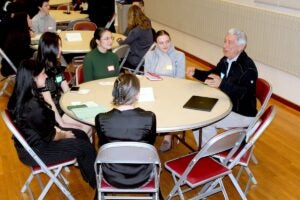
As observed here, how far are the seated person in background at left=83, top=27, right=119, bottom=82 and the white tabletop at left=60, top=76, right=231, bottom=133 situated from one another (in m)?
0.25

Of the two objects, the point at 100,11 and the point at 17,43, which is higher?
the point at 17,43

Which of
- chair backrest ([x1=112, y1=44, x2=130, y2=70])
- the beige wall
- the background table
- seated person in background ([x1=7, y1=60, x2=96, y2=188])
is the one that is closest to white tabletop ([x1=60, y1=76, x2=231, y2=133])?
seated person in background ([x1=7, y1=60, x2=96, y2=188])

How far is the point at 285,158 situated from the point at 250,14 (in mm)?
2541

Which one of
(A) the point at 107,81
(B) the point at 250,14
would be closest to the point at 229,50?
(A) the point at 107,81

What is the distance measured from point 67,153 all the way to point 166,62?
1.65m

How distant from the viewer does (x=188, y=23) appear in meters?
7.61

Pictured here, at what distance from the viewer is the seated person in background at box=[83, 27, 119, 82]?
4.08 meters

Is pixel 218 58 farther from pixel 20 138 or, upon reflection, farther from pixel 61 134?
pixel 20 138

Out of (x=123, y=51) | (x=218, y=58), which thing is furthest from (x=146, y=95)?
(x=218, y=58)

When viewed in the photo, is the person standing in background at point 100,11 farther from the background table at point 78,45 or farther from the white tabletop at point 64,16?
the background table at point 78,45

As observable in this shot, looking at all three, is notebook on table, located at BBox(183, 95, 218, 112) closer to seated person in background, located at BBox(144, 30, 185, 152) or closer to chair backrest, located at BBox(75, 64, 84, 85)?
seated person in background, located at BBox(144, 30, 185, 152)

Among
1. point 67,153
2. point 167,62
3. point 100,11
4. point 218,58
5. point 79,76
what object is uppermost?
point 167,62

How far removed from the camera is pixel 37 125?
2887 mm

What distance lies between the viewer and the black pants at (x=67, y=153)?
296 centimetres
